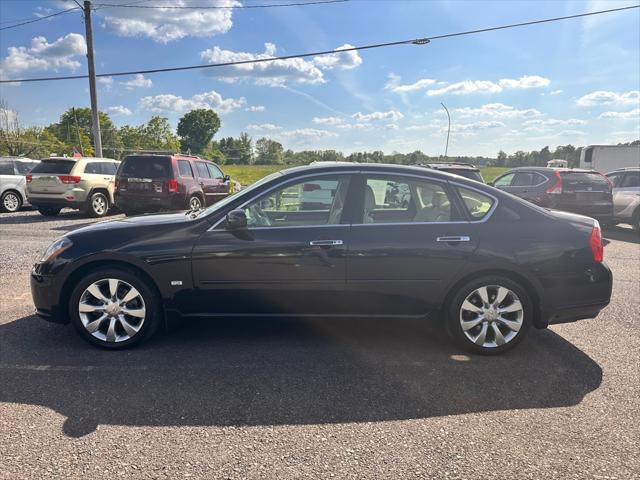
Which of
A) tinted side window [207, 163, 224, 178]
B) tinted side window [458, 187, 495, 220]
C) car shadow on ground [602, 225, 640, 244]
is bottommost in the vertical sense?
car shadow on ground [602, 225, 640, 244]

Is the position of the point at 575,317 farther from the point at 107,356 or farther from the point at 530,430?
the point at 107,356

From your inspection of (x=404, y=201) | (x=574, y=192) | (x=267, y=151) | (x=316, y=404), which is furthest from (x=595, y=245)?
(x=267, y=151)

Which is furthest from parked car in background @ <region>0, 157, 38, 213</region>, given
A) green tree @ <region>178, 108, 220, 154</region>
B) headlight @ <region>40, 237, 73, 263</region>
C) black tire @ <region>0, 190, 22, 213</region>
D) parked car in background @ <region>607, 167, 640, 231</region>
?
green tree @ <region>178, 108, 220, 154</region>

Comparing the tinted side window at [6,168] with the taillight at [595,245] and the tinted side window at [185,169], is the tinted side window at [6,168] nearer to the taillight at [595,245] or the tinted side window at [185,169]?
the tinted side window at [185,169]

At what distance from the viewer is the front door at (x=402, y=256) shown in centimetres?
365

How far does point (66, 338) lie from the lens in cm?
401

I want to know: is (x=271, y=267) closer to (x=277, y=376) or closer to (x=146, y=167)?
(x=277, y=376)

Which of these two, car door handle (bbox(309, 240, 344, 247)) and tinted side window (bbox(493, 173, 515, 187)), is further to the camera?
tinted side window (bbox(493, 173, 515, 187))

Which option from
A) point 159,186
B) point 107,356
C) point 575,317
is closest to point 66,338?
point 107,356

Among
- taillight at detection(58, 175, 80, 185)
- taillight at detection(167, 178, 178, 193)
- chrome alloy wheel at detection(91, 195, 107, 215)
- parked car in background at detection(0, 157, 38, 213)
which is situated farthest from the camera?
parked car in background at detection(0, 157, 38, 213)

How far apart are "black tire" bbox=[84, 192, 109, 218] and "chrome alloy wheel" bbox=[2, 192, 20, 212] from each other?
294cm

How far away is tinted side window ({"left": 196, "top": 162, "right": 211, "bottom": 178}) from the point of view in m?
12.6

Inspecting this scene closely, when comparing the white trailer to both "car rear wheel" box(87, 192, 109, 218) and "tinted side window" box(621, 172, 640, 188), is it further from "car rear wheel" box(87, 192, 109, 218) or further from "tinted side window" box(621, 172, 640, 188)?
"car rear wheel" box(87, 192, 109, 218)

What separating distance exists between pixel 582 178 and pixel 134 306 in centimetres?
1097
